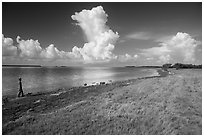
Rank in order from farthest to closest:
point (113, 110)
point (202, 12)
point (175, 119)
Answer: point (113, 110), point (202, 12), point (175, 119)

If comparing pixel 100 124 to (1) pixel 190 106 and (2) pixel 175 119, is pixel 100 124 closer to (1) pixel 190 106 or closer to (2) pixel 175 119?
(2) pixel 175 119

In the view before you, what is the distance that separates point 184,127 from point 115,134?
400cm

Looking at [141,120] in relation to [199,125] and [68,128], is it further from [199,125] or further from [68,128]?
[68,128]

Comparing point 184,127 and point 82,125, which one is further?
point 82,125

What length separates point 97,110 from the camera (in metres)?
14.2

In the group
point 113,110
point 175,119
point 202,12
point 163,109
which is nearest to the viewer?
point 175,119

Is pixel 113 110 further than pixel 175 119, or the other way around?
pixel 113 110

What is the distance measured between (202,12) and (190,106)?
23.0ft

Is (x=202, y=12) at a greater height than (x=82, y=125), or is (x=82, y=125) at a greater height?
(x=202, y=12)

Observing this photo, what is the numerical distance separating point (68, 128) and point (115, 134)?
306cm

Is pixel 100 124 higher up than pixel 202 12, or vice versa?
pixel 202 12

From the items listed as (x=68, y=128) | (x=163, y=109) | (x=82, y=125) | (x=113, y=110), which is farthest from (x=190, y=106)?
(x=68, y=128)

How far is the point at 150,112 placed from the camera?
12.4m

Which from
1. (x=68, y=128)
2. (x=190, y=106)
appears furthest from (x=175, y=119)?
(x=68, y=128)
